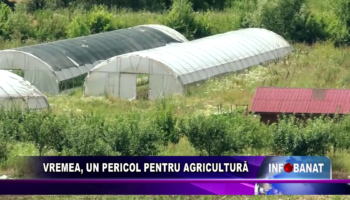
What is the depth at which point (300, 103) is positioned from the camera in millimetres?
22984

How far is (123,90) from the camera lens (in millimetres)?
29422

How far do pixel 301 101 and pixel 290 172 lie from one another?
10.4 meters

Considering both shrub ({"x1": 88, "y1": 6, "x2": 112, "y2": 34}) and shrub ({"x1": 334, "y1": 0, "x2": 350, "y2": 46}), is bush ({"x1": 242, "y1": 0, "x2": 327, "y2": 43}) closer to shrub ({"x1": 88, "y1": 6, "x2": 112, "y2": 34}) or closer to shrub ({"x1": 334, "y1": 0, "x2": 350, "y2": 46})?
shrub ({"x1": 334, "y1": 0, "x2": 350, "y2": 46})

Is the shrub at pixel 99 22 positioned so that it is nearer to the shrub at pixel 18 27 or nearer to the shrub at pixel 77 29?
the shrub at pixel 77 29

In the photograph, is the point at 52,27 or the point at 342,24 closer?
the point at 342,24

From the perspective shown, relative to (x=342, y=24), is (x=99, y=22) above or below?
below

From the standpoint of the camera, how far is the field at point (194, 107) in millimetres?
18812

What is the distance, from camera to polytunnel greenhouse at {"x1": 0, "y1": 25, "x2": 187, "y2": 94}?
29750 mm

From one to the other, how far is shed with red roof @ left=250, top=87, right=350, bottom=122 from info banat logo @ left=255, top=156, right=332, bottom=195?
9.07m

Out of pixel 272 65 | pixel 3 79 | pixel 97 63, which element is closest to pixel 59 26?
pixel 97 63

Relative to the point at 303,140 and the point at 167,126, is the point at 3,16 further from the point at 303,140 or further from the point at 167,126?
the point at 303,140

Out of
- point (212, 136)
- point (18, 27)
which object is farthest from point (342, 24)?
point (212, 136)
